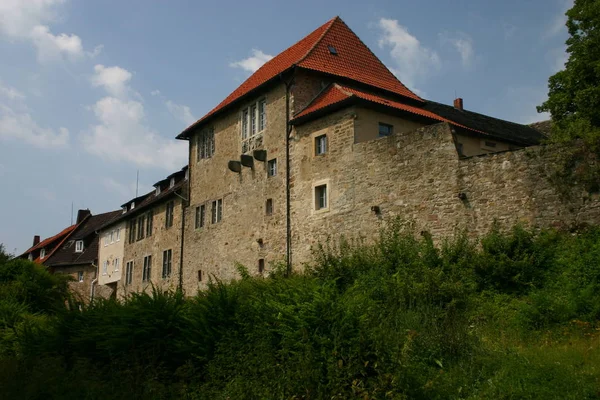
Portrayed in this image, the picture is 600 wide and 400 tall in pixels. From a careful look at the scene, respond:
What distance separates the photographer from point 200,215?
103 ft

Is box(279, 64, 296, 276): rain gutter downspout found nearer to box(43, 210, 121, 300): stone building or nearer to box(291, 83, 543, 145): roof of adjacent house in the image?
box(291, 83, 543, 145): roof of adjacent house

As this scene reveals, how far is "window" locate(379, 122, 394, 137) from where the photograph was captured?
2288 centimetres

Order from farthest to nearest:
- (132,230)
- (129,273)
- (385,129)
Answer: (132,230)
(129,273)
(385,129)

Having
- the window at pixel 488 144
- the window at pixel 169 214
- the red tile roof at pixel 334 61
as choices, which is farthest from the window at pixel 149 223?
the window at pixel 488 144

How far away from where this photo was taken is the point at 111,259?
4391cm

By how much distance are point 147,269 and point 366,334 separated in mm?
27368

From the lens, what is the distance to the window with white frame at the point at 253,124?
27156 mm

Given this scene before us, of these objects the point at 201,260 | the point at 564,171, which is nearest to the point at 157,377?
the point at 564,171

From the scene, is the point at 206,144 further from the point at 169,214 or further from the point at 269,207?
the point at 269,207

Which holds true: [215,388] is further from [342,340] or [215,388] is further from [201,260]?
[201,260]

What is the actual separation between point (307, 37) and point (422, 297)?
17279 millimetres

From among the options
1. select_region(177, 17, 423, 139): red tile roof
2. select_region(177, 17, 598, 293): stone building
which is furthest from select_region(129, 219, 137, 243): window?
select_region(177, 17, 423, 139): red tile roof

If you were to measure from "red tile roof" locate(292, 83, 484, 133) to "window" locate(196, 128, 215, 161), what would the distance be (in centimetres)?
718

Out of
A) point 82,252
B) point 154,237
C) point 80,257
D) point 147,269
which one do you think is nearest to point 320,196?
point 154,237
